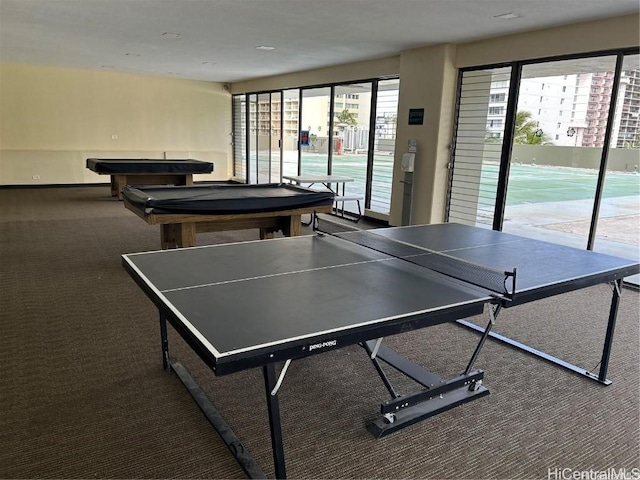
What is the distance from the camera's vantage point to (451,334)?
3.33 m

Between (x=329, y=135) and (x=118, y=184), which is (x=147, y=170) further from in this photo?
(x=329, y=135)

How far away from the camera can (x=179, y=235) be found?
4391mm

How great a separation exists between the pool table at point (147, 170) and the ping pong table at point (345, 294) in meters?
5.79

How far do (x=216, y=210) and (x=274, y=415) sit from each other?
279 cm

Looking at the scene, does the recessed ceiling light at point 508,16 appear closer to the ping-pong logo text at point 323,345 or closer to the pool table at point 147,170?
the ping-pong logo text at point 323,345

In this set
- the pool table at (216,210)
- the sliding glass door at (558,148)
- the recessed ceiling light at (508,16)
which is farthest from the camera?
the sliding glass door at (558,148)

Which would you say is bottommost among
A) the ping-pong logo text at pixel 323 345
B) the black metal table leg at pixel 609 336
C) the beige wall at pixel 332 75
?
the black metal table leg at pixel 609 336

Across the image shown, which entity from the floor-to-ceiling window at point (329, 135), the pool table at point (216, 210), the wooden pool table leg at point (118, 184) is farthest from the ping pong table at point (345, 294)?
the wooden pool table leg at point (118, 184)

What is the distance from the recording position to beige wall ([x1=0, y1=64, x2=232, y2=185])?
9.77 meters

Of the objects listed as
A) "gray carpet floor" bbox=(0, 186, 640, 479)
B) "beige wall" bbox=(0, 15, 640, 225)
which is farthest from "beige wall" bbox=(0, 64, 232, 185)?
"gray carpet floor" bbox=(0, 186, 640, 479)

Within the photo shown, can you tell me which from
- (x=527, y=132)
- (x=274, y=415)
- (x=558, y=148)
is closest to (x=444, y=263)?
(x=274, y=415)

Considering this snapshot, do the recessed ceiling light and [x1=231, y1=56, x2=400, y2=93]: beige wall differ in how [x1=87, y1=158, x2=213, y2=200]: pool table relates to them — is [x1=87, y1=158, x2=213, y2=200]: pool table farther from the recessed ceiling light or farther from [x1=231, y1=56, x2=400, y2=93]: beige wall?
the recessed ceiling light

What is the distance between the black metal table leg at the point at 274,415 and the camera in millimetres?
1618

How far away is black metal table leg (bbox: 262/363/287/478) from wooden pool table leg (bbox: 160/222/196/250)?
9.34 feet
